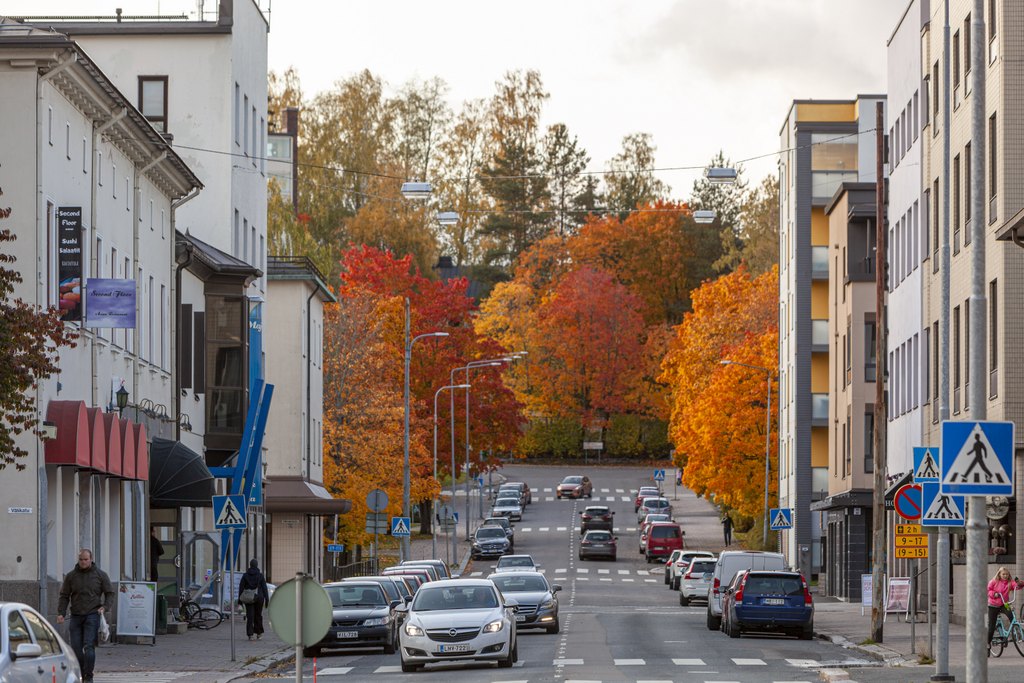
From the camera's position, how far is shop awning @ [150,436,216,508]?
135 ft

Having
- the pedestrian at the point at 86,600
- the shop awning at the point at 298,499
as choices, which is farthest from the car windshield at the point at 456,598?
the shop awning at the point at 298,499

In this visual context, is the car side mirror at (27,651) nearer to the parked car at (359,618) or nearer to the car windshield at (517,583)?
the parked car at (359,618)

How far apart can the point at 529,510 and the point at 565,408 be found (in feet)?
44.4

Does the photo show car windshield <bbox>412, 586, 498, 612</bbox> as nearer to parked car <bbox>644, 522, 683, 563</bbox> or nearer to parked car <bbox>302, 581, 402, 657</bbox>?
parked car <bbox>302, 581, 402, 657</bbox>

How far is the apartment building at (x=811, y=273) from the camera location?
77625 mm

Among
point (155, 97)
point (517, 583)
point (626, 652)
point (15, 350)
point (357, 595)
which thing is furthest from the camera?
point (155, 97)

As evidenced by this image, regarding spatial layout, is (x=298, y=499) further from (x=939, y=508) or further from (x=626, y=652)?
(x=939, y=508)

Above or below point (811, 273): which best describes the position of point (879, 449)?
below

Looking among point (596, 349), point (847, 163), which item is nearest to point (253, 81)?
point (847, 163)

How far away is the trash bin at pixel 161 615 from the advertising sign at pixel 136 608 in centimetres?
466

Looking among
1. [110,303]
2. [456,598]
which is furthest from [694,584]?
[110,303]

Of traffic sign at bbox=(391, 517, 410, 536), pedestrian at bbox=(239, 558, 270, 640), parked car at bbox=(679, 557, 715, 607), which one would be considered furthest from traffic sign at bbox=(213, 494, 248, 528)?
traffic sign at bbox=(391, 517, 410, 536)

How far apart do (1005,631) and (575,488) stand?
79.8 m

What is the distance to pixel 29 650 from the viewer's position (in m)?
15.4
